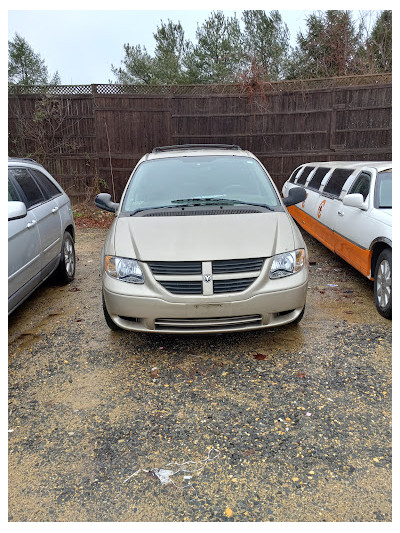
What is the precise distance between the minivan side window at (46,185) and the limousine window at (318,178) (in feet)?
14.0

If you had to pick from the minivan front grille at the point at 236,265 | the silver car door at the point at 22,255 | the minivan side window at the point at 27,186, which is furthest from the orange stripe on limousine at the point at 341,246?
the minivan side window at the point at 27,186

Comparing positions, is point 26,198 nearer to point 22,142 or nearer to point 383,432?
point 383,432

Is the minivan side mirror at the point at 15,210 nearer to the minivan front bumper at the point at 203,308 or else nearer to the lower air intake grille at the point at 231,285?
the minivan front bumper at the point at 203,308

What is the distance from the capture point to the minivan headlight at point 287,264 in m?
3.41

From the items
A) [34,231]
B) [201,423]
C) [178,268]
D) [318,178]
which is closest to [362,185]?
[318,178]

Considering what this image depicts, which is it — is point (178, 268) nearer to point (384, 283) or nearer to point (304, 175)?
point (384, 283)

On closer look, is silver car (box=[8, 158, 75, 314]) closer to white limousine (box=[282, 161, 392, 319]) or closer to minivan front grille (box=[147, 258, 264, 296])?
minivan front grille (box=[147, 258, 264, 296])

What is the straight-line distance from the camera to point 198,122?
9.62 m

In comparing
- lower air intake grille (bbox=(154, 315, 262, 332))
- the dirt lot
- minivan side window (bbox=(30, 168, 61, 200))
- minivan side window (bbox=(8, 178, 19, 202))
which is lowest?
the dirt lot

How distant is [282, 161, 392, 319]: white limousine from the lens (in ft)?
14.3

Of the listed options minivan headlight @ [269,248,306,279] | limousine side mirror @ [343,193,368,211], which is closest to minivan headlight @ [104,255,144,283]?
minivan headlight @ [269,248,306,279]

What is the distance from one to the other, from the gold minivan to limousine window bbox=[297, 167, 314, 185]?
14.1 ft

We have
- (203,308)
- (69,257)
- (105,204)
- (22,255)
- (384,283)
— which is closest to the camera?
(203,308)

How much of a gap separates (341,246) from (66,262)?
3733 mm
